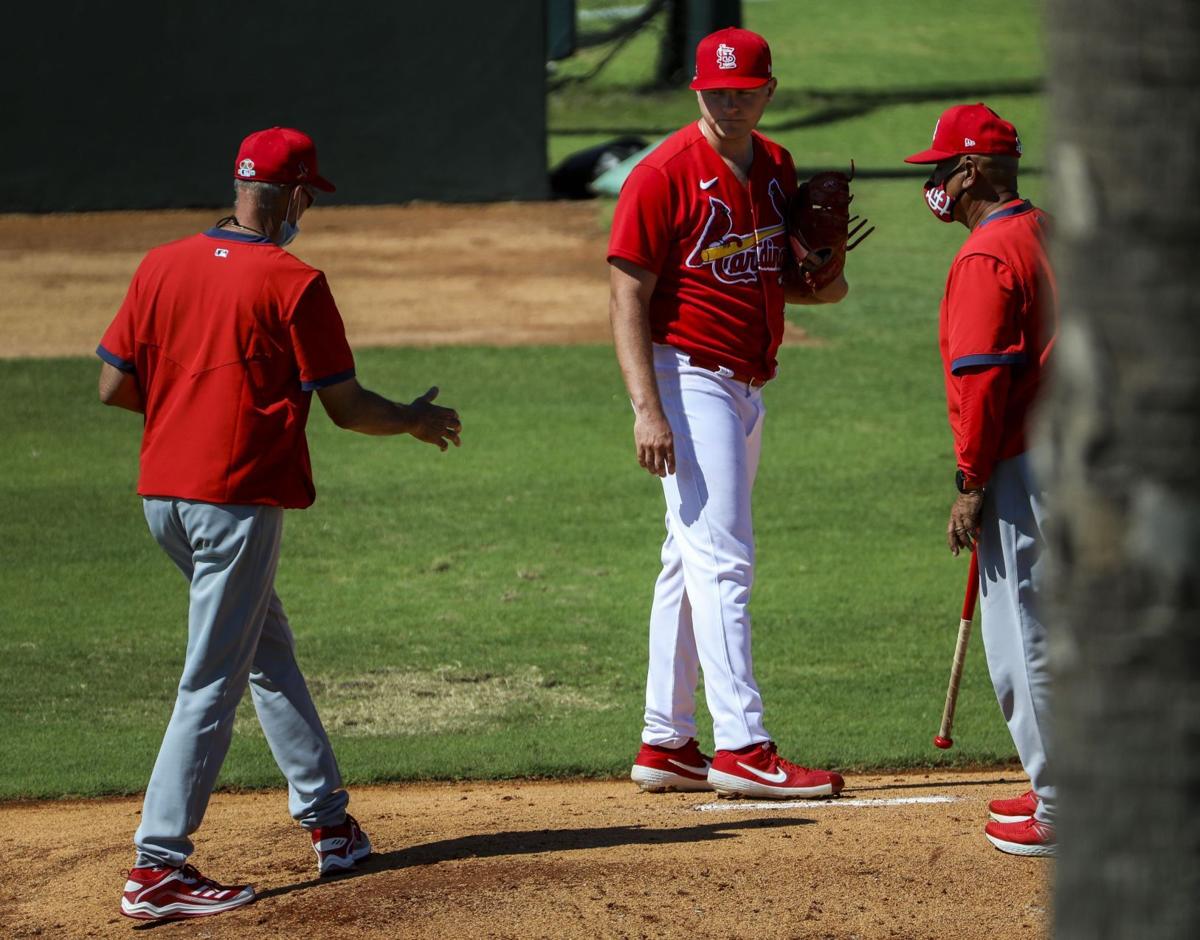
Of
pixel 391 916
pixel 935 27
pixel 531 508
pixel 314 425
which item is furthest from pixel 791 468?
pixel 935 27

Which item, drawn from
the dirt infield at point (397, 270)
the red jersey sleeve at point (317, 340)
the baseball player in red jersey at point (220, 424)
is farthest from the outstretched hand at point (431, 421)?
the dirt infield at point (397, 270)

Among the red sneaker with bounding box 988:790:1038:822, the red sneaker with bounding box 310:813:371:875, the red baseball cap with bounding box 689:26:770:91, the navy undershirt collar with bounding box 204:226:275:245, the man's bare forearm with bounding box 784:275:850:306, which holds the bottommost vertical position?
the red sneaker with bounding box 310:813:371:875

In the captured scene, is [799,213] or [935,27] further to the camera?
[935,27]

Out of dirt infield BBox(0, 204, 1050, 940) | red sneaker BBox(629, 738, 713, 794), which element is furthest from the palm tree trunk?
red sneaker BBox(629, 738, 713, 794)

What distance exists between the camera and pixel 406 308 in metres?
16.0

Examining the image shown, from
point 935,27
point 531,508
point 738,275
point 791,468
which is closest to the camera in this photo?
point 738,275

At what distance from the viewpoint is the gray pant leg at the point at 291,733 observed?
4.60m

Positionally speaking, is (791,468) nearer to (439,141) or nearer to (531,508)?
(531,508)

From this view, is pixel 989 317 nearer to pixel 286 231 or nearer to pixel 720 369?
pixel 720 369

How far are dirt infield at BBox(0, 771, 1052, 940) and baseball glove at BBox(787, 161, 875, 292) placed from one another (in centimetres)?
176

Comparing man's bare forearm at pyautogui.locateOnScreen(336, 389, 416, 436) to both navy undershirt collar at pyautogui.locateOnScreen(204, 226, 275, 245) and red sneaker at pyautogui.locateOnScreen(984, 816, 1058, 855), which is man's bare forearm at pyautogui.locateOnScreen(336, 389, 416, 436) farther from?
red sneaker at pyautogui.locateOnScreen(984, 816, 1058, 855)

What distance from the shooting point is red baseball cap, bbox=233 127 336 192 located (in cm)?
436

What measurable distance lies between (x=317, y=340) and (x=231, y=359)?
0.75 ft

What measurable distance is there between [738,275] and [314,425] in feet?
25.3
